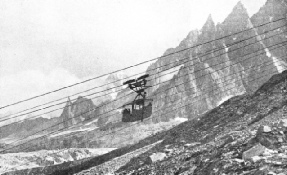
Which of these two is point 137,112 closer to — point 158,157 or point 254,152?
point 158,157

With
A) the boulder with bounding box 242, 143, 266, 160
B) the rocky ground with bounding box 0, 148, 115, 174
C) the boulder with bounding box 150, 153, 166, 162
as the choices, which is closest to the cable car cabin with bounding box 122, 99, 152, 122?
the boulder with bounding box 242, 143, 266, 160

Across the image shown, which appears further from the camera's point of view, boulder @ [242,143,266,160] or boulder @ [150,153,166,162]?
boulder @ [150,153,166,162]

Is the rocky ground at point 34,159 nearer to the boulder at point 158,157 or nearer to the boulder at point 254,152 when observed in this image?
the boulder at point 158,157

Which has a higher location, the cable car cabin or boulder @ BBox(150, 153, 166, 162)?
the cable car cabin

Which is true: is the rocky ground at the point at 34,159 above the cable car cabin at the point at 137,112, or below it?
above

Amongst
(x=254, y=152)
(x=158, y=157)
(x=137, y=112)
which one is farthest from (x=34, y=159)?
(x=254, y=152)

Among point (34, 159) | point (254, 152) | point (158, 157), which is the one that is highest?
point (34, 159)

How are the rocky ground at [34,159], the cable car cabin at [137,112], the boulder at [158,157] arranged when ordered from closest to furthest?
the cable car cabin at [137,112]
the boulder at [158,157]
the rocky ground at [34,159]

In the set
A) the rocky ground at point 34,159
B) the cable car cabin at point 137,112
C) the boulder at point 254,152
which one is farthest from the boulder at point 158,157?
the rocky ground at point 34,159

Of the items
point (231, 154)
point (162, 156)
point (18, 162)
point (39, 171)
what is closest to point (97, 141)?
point (18, 162)

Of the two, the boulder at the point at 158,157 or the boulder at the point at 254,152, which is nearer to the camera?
the boulder at the point at 254,152

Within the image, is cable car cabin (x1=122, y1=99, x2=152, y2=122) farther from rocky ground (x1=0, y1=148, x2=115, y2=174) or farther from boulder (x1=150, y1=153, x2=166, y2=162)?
rocky ground (x1=0, y1=148, x2=115, y2=174)
